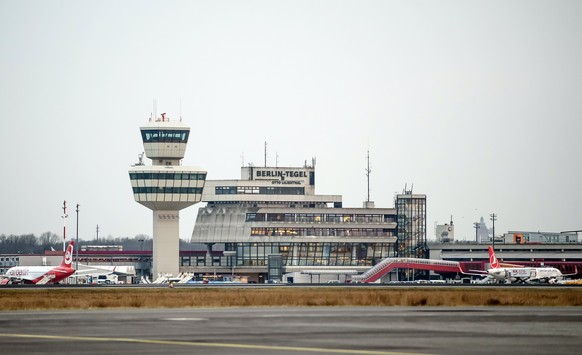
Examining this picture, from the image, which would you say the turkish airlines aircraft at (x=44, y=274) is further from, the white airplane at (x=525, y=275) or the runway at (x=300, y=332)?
the runway at (x=300, y=332)

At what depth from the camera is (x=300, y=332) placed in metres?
43.8

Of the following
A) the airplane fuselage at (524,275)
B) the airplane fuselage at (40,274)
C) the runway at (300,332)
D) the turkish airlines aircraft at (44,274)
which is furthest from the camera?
the airplane fuselage at (40,274)

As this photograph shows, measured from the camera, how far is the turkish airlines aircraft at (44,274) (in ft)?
564

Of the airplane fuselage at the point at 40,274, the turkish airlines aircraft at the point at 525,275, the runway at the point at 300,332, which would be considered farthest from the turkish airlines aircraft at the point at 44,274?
the runway at the point at 300,332

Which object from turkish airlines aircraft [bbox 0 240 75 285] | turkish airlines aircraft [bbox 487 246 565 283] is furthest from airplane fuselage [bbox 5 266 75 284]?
turkish airlines aircraft [bbox 487 246 565 283]

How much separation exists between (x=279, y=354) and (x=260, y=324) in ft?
45.3

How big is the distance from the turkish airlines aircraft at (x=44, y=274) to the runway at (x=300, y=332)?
112825 mm

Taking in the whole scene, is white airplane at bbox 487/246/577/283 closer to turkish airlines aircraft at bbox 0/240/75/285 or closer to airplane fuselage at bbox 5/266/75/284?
turkish airlines aircraft at bbox 0/240/75/285

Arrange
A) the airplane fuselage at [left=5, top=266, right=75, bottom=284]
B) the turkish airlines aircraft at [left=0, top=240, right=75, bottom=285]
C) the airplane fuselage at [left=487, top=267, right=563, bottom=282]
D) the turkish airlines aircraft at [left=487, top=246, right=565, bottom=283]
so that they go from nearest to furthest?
the turkish airlines aircraft at [left=487, top=246, right=565, bottom=283] → the airplane fuselage at [left=487, top=267, right=563, bottom=282] → the turkish airlines aircraft at [left=0, top=240, right=75, bottom=285] → the airplane fuselage at [left=5, top=266, right=75, bottom=284]

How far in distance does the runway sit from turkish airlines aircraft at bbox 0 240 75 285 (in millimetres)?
112825

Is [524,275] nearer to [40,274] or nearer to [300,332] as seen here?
[40,274]

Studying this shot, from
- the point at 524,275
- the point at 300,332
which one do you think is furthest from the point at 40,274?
the point at 300,332

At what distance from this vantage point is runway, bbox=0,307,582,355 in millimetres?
37188

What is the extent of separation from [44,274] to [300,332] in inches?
5444
